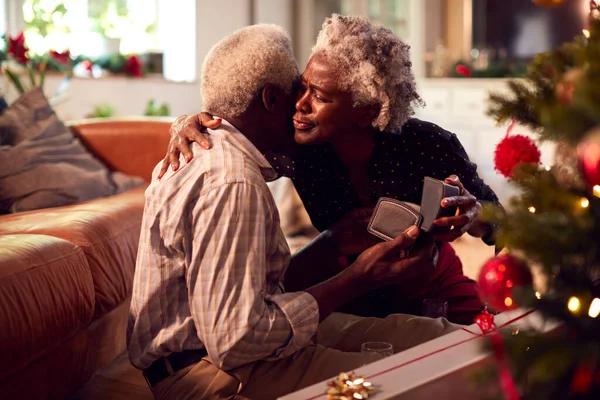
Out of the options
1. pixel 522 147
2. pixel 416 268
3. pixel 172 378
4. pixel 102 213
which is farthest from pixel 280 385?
pixel 102 213

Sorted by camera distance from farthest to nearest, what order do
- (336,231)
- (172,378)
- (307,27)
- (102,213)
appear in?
(307,27) → (102,213) → (336,231) → (172,378)

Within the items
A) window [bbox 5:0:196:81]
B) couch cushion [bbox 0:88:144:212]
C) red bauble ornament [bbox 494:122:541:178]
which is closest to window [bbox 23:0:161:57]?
window [bbox 5:0:196:81]

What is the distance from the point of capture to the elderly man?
1075 millimetres

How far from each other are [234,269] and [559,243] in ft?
1.98

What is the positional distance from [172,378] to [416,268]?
0.48m

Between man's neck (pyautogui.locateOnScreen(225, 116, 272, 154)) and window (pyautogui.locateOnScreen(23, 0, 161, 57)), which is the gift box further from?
window (pyautogui.locateOnScreen(23, 0, 161, 57))

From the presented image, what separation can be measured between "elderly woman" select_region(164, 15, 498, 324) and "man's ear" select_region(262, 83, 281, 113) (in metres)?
0.06

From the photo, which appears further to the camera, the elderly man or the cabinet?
the cabinet

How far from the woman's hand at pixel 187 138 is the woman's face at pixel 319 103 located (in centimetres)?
20

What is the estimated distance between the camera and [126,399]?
1480 millimetres

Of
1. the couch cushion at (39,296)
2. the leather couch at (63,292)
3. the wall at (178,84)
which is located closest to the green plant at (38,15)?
the wall at (178,84)

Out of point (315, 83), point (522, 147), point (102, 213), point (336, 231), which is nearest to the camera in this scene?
point (522, 147)

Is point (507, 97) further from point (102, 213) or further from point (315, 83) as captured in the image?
point (102, 213)

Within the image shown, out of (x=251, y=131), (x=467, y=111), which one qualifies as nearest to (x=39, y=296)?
(x=251, y=131)
